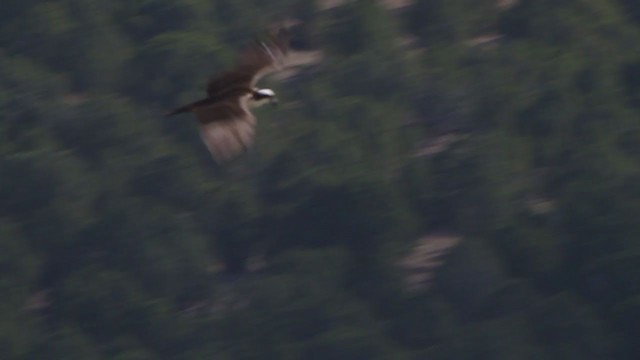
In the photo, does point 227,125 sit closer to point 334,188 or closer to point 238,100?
point 238,100

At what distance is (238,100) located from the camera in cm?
755

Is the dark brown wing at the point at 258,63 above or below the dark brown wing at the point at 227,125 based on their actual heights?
above

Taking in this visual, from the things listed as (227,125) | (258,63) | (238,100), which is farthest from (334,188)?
(227,125)

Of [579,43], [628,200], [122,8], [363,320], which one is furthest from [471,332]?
[122,8]

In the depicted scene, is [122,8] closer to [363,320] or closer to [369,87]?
[369,87]

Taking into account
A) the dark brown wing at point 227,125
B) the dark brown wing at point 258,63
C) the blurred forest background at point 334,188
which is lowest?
the dark brown wing at point 227,125

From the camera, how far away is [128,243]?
21.0 m

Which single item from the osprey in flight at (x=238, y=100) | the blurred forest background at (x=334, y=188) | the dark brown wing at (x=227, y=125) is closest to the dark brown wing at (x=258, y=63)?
the osprey in flight at (x=238, y=100)

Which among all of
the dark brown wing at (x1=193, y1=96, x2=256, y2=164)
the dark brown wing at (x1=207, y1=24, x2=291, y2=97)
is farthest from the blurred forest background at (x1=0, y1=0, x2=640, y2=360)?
the dark brown wing at (x1=193, y1=96, x2=256, y2=164)

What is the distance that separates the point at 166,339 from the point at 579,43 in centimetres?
687

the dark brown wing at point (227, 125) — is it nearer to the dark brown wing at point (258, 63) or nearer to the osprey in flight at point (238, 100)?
the osprey in flight at point (238, 100)

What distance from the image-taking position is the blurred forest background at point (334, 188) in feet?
66.4

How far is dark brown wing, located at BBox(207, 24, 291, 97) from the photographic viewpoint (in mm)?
7707

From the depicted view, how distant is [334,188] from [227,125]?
14.0 meters
